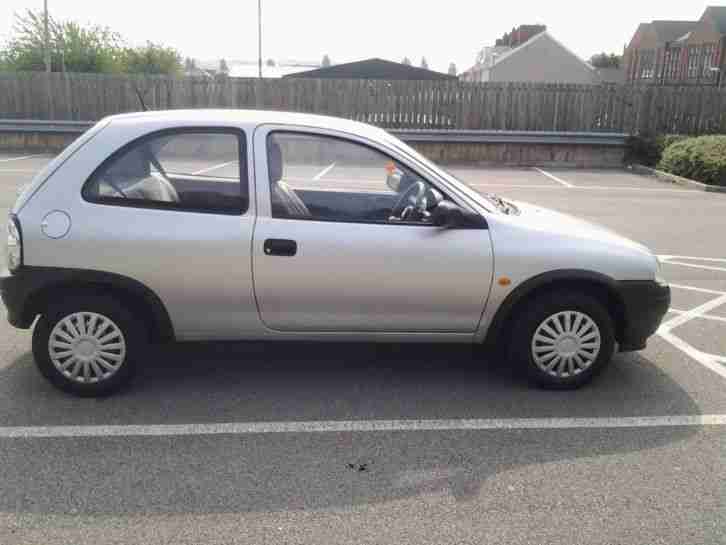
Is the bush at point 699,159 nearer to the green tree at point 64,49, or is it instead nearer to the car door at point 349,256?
the car door at point 349,256

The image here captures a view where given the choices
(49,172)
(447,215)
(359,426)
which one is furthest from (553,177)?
(49,172)

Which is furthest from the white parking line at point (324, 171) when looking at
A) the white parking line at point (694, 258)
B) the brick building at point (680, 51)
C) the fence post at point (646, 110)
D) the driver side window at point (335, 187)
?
the brick building at point (680, 51)

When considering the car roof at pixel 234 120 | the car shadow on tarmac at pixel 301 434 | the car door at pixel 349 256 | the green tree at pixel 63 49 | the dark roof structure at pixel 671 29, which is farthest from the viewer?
the dark roof structure at pixel 671 29

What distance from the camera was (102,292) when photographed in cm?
420

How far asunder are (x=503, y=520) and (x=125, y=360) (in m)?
2.39

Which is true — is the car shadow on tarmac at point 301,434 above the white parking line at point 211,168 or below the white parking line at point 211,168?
below

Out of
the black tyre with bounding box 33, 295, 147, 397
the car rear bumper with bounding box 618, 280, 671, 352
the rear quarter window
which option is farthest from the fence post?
the black tyre with bounding box 33, 295, 147, 397

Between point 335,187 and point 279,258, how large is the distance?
722 mm

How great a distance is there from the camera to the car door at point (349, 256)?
4156 mm

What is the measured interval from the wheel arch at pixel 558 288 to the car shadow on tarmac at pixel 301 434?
1.37ft

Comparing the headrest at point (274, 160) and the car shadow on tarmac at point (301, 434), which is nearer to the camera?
the car shadow on tarmac at point (301, 434)

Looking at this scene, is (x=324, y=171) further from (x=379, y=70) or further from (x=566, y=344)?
(x=379, y=70)

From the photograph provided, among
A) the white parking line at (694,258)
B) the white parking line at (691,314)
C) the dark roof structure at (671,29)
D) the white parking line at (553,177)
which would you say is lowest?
the white parking line at (691,314)

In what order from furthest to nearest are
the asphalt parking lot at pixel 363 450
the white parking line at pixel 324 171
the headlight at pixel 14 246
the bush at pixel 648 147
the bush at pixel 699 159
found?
the bush at pixel 648 147 → the bush at pixel 699 159 → the white parking line at pixel 324 171 → the headlight at pixel 14 246 → the asphalt parking lot at pixel 363 450
